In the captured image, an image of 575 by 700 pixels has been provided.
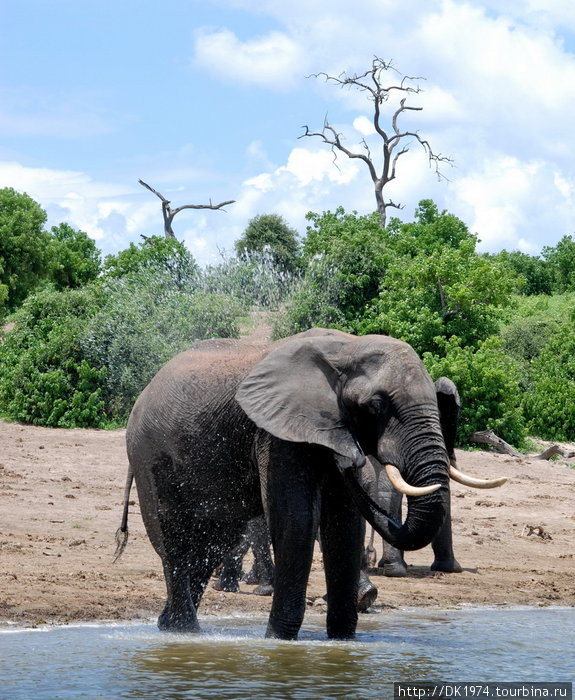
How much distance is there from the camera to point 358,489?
7.14 meters

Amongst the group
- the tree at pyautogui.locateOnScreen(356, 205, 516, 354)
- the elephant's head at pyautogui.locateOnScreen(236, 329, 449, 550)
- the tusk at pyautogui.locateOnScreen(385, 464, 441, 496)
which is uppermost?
the tree at pyautogui.locateOnScreen(356, 205, 516, 354)

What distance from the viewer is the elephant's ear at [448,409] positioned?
7383 mm

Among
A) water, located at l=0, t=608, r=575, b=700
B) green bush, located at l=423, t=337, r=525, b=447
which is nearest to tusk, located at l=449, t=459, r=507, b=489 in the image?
water, located at l=0, t=608, r=575, b=700

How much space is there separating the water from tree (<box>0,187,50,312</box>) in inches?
1349

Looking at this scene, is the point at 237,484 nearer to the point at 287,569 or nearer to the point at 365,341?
the point at 287,569

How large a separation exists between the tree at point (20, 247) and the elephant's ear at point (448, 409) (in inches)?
1405

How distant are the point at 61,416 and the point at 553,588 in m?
13.3

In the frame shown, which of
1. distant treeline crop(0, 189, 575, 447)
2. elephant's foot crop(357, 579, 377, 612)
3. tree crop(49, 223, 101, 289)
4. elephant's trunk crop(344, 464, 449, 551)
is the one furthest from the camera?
tree crop(49, 223, 101, 289)

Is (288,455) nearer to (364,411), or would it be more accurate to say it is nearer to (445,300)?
(364,411)

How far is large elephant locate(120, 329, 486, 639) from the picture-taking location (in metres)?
6.85

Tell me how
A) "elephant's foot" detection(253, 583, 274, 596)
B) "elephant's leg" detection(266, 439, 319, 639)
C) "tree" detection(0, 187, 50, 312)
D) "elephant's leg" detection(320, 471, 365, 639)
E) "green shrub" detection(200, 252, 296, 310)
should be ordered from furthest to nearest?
1. "tree" detection(0, 187, 50, 312)
2. "green shrub" detection(200, 252, 296, 310)
3. "elephant's foot" detection(253, 583, 274, 596)
4. "elephant's leg" detection(320, 471, 365, 639)
5. "elephant's leg" detection(266, 439, 319, 639)


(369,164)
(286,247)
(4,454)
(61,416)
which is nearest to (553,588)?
(4,454)

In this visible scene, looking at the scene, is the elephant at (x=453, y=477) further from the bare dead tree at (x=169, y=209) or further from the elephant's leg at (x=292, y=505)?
the bare dead tree at (x=169, y=209)

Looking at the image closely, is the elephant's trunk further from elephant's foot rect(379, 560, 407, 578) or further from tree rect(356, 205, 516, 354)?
tree rect(356, 205, 516, 354)
